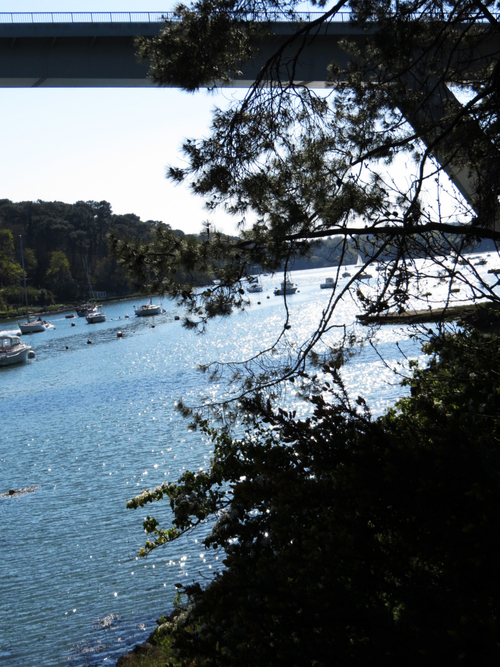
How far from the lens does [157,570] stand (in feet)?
27.1

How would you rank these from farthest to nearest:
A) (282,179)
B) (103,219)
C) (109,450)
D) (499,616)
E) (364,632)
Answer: (103,219), (109,450), (282,179), (364,632), (499,616)

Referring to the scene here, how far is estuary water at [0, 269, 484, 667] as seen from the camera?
23.5ft

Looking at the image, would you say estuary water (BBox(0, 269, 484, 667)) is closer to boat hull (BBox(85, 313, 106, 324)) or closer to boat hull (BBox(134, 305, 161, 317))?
boat hull (BBox(85, 313, 106, 324))

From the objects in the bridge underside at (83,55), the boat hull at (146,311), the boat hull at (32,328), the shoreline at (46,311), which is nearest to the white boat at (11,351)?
the boat hull at (32,328)

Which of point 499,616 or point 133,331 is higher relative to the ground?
point 499,616

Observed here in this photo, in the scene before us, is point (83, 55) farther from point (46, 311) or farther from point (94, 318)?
point (46, 311)

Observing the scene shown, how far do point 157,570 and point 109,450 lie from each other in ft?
21.3

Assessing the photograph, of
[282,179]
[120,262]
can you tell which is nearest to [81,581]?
[120,262]

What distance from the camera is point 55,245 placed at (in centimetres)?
8262

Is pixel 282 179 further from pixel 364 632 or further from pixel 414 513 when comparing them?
pixel 364 632

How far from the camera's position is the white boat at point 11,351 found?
3357 centimetres

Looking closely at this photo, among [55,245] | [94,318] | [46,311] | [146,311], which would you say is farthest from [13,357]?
[55,245]

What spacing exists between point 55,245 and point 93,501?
77.0 m

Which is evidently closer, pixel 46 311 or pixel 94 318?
pixel 94 318
